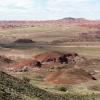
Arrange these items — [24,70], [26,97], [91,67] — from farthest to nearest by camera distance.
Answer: [91,67] → [24,70] → [26,97]

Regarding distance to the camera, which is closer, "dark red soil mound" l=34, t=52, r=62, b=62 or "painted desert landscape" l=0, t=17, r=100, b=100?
"painted desert landscape" l=0, t=17, r=100, b=100

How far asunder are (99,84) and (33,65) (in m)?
31.7

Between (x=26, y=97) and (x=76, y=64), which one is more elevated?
(x=26, y=97)

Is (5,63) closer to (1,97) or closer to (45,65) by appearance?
(45,65)

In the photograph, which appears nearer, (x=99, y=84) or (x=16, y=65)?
(x=99, y=84)

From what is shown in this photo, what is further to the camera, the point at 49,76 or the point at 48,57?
the point at 48,57

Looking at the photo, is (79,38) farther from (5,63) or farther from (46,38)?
(5,63)

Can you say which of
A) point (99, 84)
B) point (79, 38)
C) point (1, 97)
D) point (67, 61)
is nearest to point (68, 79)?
point (99, 84)

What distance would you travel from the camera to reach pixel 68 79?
188 ft

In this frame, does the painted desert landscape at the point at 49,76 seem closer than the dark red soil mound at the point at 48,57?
Yes

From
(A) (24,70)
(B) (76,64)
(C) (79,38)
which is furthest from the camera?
(C) (79,38)

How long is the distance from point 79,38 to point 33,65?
8849 cm

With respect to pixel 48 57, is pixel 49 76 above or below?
below

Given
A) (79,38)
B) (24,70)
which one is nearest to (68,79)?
(24,70)
